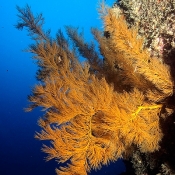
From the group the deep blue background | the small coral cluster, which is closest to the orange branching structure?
the small coral cluster

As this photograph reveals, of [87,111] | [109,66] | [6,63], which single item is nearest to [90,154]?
[87,111]

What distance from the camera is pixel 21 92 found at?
75.8 meters

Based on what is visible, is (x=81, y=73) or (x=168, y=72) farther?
(x=81, y=73)

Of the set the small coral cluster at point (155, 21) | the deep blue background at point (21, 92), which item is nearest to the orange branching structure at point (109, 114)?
the small coral cluster at point (155, 21)

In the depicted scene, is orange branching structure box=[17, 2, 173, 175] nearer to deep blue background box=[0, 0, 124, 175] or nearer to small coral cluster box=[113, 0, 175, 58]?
small coral cluster box=[113, 0, 175, 58]

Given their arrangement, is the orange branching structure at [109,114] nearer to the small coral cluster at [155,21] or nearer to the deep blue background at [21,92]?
the small coral cluster at [155,21]

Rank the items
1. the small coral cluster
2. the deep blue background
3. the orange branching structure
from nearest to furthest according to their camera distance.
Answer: the orange branching structure < the small coral cluster < the deep blue background

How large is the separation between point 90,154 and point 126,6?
8.05 feet

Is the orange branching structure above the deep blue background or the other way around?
the other way around

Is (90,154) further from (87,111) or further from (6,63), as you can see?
(6,63)

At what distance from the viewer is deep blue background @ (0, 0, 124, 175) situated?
111 feet

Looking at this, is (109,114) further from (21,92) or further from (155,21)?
(21,92)

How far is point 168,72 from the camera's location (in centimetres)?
269

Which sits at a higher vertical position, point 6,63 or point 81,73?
point 6,63
